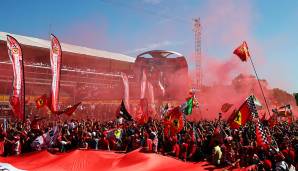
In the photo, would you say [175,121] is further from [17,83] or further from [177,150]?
[17,83]

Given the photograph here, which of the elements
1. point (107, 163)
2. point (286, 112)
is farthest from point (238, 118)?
point (286, 112)

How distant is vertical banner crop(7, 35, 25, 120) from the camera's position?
1647cm

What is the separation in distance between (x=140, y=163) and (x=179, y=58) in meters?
52.2

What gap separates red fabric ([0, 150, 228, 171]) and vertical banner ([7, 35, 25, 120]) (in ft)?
10.0

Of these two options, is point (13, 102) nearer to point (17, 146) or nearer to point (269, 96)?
point (17, 146)

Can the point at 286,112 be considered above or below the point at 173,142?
above

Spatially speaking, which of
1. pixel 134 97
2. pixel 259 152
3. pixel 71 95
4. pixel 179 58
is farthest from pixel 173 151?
pixel 179 58

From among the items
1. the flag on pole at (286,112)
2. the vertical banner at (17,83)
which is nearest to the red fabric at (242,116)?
the vertical banner at (17,83)

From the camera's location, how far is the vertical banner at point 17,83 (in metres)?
16.5

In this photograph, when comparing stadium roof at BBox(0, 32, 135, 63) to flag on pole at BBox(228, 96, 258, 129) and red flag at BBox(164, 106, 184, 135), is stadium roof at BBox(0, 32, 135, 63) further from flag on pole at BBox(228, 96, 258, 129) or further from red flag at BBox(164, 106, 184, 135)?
flag on pole at BBox(228, 96, 258, 129)

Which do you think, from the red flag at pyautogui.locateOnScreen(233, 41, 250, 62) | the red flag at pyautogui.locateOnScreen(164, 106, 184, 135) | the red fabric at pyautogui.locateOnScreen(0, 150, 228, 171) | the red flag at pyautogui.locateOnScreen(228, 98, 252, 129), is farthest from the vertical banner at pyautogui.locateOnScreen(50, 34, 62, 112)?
the red flag at pyautogui.locateOnScreen(233, 41, 250, 62)

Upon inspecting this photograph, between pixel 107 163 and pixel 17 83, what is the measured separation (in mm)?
6473

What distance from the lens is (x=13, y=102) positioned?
54.2ft

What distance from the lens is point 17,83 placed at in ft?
55.8
